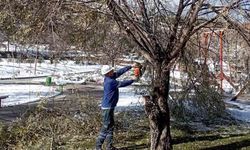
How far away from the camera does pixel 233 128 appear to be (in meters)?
15.5

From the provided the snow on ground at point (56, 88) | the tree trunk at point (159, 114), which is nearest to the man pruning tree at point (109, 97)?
the tree trunk at point (159, 114)

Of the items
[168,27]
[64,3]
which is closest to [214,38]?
[168,27]

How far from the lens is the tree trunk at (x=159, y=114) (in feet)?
31.1

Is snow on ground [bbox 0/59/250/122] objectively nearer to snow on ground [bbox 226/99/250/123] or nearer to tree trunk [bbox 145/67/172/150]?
snow on ground [bbox 226/99/250/123]

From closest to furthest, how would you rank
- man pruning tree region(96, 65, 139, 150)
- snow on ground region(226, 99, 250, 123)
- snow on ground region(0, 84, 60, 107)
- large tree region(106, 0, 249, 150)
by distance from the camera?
large tree region(106, 0, 249, 150) < man pruning tree region(96, 65, 139, 150) < snow on ground region(226, 99, 250, 123) < snow on ground region(0, 84, 60, 107)

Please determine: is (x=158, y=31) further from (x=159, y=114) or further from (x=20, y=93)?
(x=20, y=93)

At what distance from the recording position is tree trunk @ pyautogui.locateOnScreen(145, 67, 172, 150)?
31.1 ft

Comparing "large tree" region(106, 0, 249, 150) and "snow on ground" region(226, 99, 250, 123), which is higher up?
"large tree" region(106, 0, 249, 150)

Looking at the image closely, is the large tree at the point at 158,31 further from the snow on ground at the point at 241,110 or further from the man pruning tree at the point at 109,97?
the snow on ground at the point at 241,110

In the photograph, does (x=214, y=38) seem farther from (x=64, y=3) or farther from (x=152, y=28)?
(x=64, y=3)

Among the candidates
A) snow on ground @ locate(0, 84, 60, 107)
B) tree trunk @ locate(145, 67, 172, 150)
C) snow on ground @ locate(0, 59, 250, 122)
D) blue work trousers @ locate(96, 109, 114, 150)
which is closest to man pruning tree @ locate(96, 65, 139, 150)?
blue work trousers @ locate(96, 109, 114, 150)

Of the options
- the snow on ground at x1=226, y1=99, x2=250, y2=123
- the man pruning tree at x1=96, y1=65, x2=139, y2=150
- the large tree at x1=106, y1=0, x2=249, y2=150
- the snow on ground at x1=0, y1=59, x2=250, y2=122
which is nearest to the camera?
the large tree at x1=106, y1=0, x2=249, y2=150

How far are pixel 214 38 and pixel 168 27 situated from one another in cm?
230

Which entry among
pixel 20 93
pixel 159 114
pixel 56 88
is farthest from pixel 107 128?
pixel 20 93
